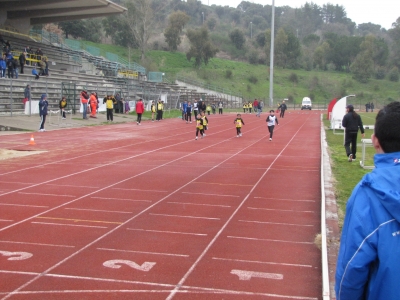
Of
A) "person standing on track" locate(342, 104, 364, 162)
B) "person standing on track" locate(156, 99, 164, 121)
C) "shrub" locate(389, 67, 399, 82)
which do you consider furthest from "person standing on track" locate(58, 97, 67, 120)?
"shrub" locate(389, 67, 399, 82)

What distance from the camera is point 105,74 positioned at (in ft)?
171

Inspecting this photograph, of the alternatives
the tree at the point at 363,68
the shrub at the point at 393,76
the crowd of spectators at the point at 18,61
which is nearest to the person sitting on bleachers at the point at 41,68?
the crowd of spectators at the point at 18,61

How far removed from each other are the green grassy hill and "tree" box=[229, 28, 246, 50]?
12.2 meters

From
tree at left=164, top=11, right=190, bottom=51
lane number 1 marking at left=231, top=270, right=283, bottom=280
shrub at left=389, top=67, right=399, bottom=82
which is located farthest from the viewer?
shrub at left=389, top=67, right=399, bottom=82

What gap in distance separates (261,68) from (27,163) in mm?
89619

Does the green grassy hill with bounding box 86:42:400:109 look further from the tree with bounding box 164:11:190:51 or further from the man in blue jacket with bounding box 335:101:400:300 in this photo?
the man in blue jacket with bounding box 335:101:400:300

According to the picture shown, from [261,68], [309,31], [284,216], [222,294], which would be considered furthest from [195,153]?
[309,31]

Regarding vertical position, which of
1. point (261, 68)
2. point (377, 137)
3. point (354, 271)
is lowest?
point (354, 271)

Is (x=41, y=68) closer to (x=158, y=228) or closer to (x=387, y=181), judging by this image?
(x=158, y=228)

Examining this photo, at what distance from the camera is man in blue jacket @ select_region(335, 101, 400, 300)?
7.83 feet

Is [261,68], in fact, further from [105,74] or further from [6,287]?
[6,287]

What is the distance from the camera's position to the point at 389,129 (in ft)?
8.83

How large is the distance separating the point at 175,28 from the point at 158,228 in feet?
294

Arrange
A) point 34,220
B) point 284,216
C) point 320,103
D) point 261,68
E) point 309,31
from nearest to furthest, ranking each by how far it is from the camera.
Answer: point 34,220 < point 284,216 < point 320,103 < point 261,68 < point 309,31
